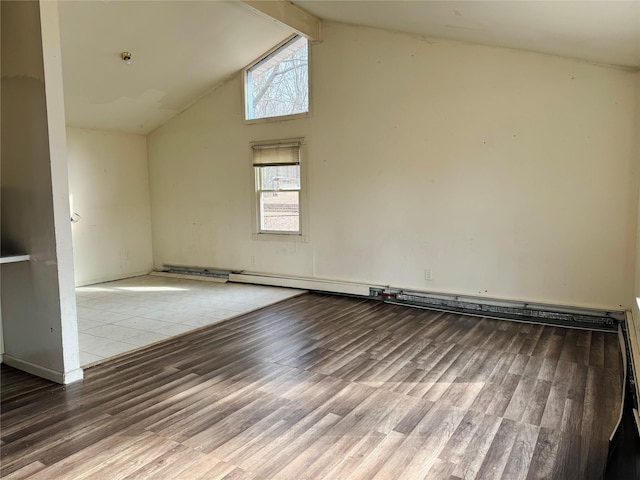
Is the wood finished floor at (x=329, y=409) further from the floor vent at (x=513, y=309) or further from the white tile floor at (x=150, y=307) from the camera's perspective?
the white tile floor at (x=150, y=307)

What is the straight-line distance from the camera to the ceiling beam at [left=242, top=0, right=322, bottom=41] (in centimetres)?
478

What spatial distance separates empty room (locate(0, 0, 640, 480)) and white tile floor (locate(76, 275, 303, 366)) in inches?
2.1

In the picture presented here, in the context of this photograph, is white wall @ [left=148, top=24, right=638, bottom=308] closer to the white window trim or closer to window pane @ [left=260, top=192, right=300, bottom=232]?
the white window trim

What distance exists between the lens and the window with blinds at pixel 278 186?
613cm

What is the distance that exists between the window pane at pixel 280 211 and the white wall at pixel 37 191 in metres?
3.43

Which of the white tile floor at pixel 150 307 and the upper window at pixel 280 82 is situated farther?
the upper window at pixel 280 82

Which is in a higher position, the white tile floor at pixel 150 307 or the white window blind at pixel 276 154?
the white window blind at pixel 276 154

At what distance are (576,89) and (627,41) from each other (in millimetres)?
1064

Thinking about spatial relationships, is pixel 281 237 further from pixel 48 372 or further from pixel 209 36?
pixel 48 372

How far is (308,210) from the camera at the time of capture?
604 cm

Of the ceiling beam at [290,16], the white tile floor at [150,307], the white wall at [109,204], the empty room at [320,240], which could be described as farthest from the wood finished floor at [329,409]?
the white wall at [109,204]

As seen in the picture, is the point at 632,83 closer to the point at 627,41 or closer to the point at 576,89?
the point at 576,89

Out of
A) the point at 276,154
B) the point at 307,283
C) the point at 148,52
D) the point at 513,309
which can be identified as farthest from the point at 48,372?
the point at 513,309

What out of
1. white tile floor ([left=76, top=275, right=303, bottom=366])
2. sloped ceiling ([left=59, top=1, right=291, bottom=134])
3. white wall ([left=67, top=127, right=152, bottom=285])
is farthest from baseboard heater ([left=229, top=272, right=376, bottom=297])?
sloped ceiling ([left=59, top=1, right=291, bottom=134])
